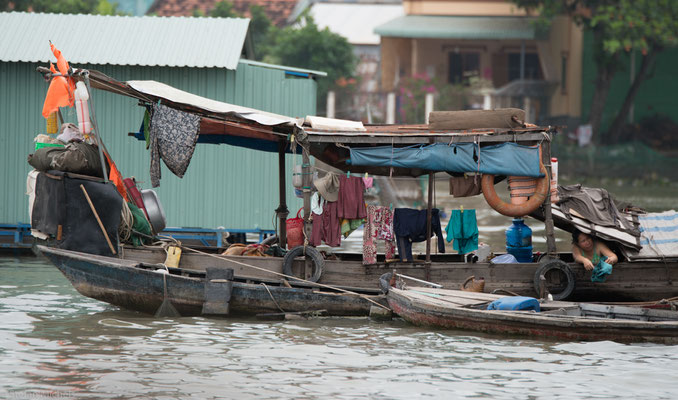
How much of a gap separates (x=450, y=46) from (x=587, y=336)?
26.3 metres

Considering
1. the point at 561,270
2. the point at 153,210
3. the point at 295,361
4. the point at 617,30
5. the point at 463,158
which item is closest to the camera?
the point at 295,361

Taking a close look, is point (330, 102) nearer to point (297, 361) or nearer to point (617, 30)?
point (617, 30)

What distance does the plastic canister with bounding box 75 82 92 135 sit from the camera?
1127cm

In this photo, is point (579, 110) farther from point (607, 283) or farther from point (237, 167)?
point (607, 283)

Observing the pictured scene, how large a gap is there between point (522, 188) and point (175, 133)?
431 centimetres

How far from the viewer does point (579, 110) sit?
34812mm

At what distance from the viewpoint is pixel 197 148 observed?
16.2 meters

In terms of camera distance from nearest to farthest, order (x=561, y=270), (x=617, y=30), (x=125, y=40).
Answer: (x=561, y=270) < (x=125, y=40) < (x=617, y=30)

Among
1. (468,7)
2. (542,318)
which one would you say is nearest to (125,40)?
(542,318)

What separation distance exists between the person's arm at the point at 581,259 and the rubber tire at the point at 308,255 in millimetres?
3175

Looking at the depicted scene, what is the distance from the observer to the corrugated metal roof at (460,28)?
3272 cm

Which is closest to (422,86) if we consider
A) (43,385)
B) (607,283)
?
(607,283)

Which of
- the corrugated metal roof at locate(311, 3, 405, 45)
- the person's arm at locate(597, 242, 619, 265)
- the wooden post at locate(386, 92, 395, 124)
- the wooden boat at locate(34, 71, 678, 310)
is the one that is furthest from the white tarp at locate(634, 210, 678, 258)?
the corrugated metal roof at locate(311, 3, 405, 45)

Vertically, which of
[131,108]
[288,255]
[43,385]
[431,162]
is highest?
[131,108]
